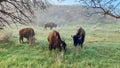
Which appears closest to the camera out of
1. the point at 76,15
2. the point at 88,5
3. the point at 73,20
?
the point at 88,5

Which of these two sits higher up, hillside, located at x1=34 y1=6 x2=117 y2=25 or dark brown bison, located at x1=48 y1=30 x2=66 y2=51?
dark brown bison, located at x1=48 y1=30 x2=66 y2=51

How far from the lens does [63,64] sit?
14828mm

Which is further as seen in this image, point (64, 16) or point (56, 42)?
point (64, 16)

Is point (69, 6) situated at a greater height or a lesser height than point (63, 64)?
lesser

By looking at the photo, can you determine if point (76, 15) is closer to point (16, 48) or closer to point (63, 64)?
point (16, 48)

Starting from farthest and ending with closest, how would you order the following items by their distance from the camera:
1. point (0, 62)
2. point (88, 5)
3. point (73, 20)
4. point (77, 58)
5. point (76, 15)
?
point (76, 15) < point (73, 20) < point (77, 58) < point (0, 62) < point (88, 5)

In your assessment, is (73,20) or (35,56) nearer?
(35,56)

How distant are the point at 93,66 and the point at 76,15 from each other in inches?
2549

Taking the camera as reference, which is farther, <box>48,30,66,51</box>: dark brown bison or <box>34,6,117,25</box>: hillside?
<box>34,6,117,25</box>: hillside

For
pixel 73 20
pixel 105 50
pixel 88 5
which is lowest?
pixel 73 20

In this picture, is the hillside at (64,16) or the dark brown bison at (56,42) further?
the hillside at (64,16)

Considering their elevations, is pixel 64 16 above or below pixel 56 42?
below

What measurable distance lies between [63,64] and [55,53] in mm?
2824

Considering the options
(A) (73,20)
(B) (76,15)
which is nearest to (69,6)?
(B) (76,15)
